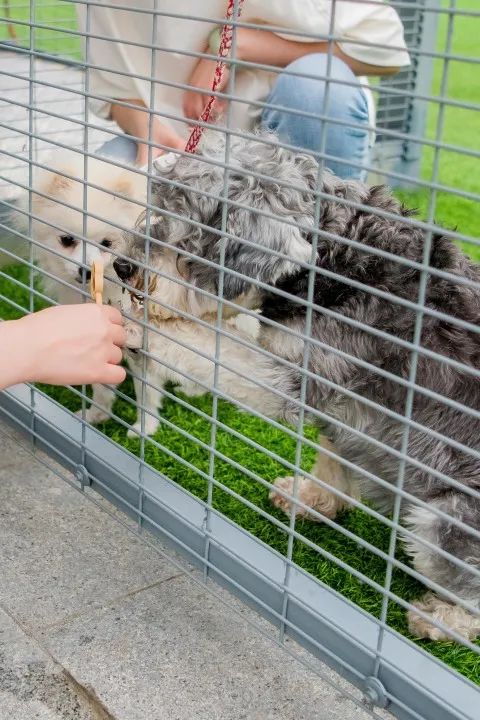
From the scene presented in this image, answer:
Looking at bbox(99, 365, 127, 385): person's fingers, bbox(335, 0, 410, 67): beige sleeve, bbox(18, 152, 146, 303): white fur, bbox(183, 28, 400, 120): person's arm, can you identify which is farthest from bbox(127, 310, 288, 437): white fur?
bbox(335, 0, 410, 67): beige sleeve

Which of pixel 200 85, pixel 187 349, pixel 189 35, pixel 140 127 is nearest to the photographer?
pixel 187 349

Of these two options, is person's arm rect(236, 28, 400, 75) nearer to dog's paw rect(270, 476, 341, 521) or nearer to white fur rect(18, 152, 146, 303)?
white fur rect(18, 152, 146, 303)

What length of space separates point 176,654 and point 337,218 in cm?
101

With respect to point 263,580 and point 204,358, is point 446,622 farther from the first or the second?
point 204,358

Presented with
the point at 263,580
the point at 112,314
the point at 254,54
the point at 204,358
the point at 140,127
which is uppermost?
the point at 254,54

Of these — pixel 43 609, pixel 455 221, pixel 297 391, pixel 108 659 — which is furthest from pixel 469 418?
pixel 455 221

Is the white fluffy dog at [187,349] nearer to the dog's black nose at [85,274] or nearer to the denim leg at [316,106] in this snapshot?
the dog's black nose at [85,274]

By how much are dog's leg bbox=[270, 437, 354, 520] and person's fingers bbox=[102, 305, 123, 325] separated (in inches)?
29.0

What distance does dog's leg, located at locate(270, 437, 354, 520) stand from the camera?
2.49 meters

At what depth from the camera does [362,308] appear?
1916mm

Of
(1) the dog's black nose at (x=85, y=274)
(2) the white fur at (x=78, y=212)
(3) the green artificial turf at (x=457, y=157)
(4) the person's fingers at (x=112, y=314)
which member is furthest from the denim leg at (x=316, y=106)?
(4) the person's fingers at (x=112, y=314)

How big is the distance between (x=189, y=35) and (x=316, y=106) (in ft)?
1.75

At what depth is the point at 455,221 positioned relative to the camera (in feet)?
17.0

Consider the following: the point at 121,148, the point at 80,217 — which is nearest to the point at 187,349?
the point at 80,217
